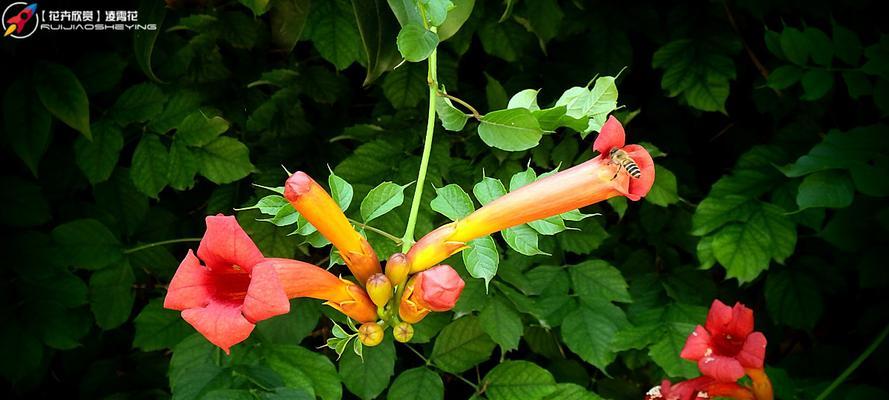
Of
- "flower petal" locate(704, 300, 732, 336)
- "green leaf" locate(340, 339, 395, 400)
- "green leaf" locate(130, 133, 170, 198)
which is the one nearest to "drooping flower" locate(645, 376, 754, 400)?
"flower petal" locate(704, 300, 732, 336)

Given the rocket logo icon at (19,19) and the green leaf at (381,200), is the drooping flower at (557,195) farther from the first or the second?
the rocket logo icon at (19,19)

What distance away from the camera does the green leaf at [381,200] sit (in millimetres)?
1251

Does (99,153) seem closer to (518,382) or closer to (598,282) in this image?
(518,382)

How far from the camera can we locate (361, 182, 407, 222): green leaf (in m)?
1.25

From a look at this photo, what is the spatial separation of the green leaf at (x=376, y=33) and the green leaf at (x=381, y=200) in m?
0.18

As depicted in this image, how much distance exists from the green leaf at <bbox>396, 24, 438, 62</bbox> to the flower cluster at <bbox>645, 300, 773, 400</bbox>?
1.06 metres

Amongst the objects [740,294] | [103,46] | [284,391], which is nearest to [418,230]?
[284,391]

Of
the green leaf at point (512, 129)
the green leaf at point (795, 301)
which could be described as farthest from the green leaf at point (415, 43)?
the green leaf at point (795, 301)

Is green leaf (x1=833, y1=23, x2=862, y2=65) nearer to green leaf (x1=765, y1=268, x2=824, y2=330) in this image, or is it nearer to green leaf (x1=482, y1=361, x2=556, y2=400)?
green leaf (x1=765, y1=268, x2=824, y2=330)

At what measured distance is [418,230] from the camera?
1923 millimetres

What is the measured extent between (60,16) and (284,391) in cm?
114

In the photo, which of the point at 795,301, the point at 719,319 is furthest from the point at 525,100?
the point at 795,301

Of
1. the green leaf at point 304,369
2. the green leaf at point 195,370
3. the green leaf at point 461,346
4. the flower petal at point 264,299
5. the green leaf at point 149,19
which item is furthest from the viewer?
the green leaf at point 461,346

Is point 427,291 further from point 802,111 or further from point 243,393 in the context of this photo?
point 802,111
